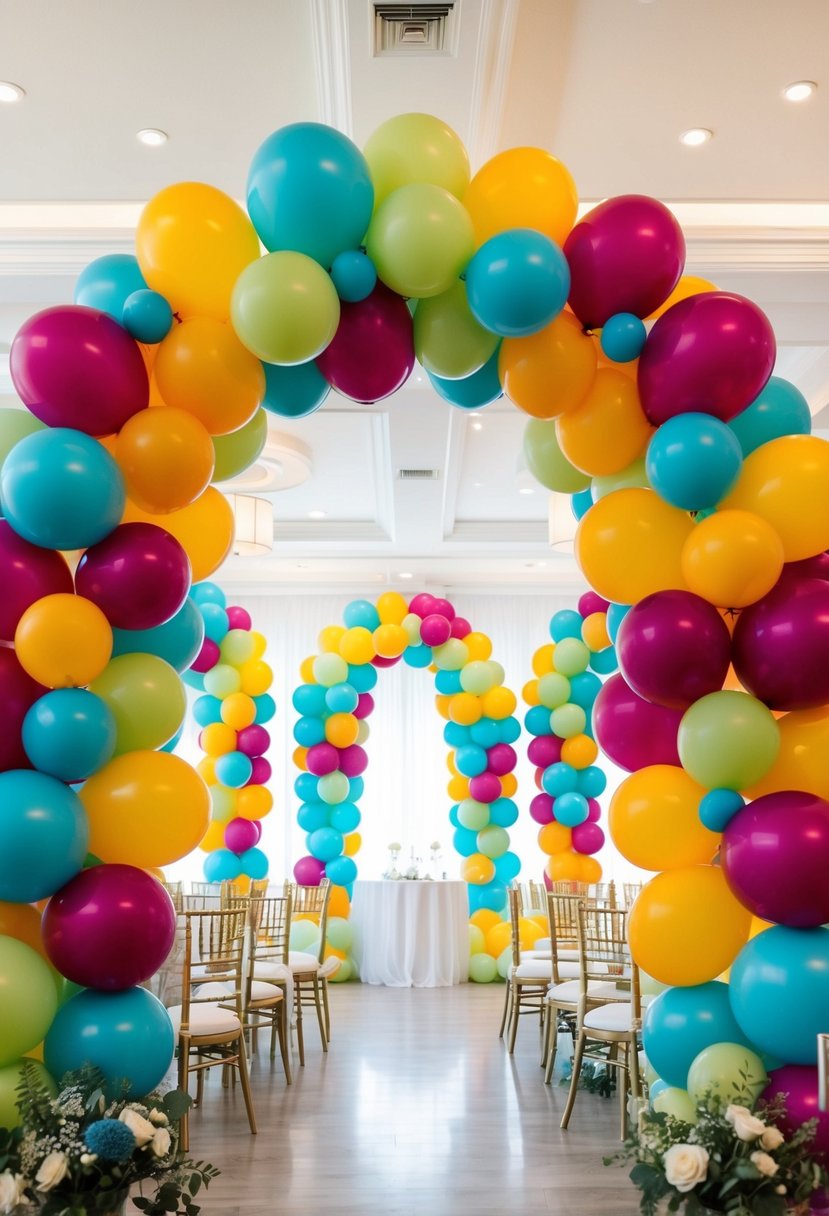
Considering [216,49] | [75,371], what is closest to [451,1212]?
[75,371]

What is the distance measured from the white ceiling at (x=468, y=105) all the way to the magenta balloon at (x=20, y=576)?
2.01 m

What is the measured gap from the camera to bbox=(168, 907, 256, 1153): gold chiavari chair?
14.6ft

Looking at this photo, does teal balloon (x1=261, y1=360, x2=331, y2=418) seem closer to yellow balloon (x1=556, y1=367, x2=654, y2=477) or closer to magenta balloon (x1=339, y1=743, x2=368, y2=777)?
yellow balloon (x1=556, y1=367, x2=654, y2=477)

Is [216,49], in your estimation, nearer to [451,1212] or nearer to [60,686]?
[60,686]

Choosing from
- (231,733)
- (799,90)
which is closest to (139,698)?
(799,90)

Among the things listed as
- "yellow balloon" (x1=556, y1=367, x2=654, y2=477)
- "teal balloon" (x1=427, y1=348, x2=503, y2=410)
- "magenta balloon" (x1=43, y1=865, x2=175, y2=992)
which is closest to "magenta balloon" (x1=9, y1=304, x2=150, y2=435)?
"teal balloon" (x1=427, y1=348, x2=503, y2=410)

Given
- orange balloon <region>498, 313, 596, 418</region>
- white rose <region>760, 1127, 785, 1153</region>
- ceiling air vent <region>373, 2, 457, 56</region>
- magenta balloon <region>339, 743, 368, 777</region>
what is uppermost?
ceiling air vent <region>373, 2, 457, 56</region>

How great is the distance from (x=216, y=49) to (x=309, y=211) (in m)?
1.46

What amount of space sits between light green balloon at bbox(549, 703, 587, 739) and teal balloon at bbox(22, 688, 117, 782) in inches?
237

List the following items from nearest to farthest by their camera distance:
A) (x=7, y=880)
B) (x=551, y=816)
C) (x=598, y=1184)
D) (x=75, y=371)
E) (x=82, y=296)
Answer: (x=7, y=880) < (x=75, y=371) < (x=82, y=296) < (x=598, y=1184) < (x=551, y=816)

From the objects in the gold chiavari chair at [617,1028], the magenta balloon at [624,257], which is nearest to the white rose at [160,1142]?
the magenta balloon at [624,257]

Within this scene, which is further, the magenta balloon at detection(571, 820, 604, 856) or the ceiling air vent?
the magenta balloon at detection(571, 820, 604, 856)

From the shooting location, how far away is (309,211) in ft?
8.76

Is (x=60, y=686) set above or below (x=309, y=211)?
below
